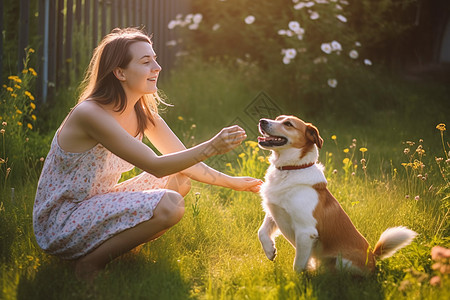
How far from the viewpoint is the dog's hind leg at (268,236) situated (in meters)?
2.80

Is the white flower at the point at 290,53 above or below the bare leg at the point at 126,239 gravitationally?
below

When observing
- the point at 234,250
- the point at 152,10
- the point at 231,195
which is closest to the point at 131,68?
the point at 234,250

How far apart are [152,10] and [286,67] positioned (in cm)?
244

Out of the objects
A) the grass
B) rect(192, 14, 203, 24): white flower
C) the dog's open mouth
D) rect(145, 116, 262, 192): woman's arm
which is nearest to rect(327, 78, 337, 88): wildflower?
the grass

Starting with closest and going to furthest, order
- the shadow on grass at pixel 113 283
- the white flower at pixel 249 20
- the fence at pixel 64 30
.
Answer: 1. the shadow on grass at pixel 113 283
2. the fence at pixel 64 30
3. the white flower at pixel 249 20

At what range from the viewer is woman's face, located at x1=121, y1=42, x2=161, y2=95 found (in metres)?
2.83

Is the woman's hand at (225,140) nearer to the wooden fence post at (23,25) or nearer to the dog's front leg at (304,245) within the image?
the dog's front leg at (304,245)

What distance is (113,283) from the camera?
97.3 inches

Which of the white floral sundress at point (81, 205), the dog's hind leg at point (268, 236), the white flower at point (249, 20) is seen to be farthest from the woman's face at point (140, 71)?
the white flower at point (249, 20)

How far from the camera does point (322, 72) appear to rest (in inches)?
273

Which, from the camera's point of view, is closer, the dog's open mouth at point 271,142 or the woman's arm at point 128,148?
the woman's arm at point 128,148

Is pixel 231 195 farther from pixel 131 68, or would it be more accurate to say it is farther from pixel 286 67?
pixel 286 67

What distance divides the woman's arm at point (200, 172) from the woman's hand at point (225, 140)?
Answer: 549 millimetres

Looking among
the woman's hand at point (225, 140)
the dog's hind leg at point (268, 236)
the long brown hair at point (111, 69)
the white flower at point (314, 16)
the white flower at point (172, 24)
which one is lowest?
the white flower at point (172, 24)
